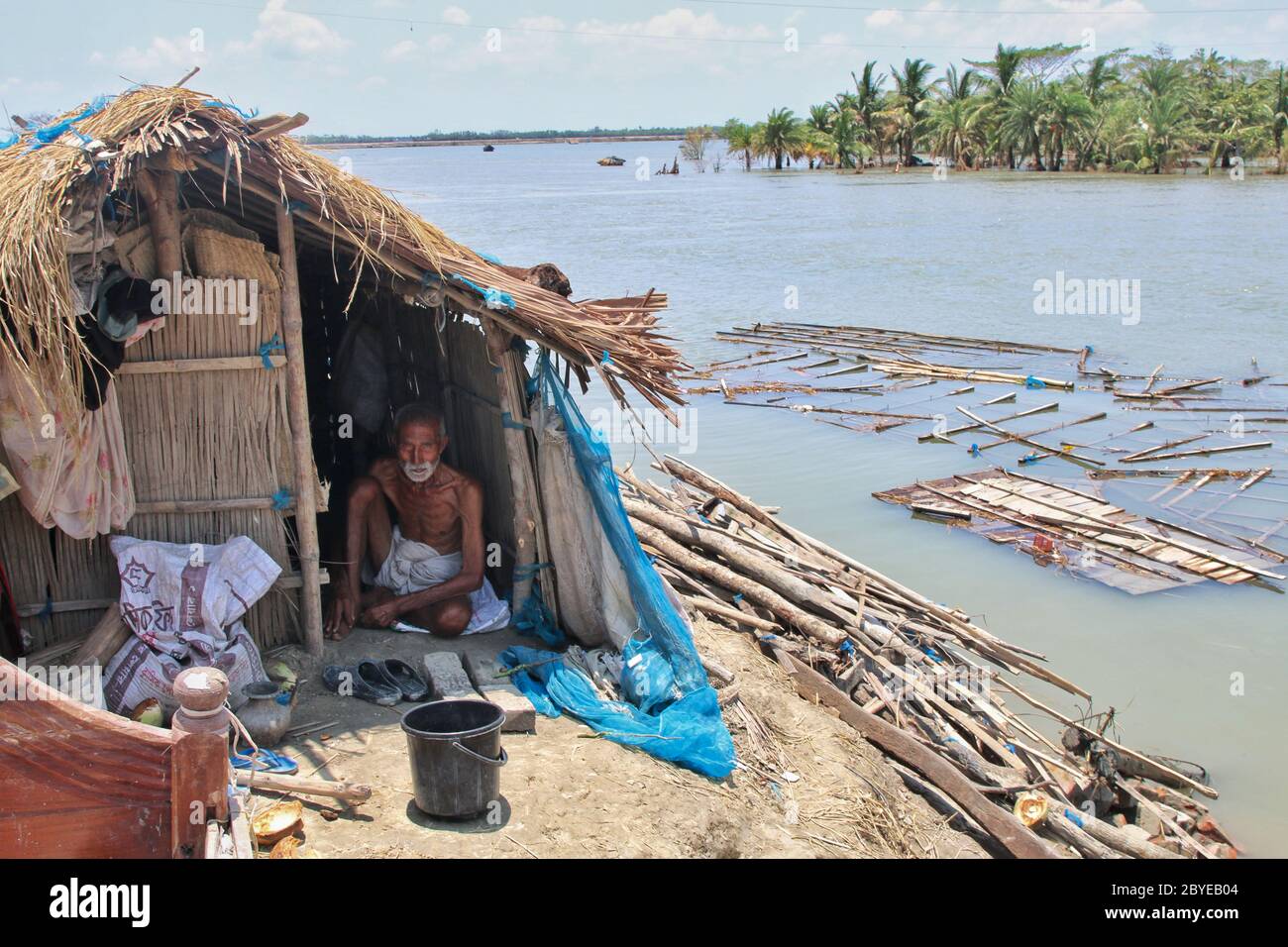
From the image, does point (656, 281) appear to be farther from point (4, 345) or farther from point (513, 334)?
point (4, 345)

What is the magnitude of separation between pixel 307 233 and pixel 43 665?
2.62m

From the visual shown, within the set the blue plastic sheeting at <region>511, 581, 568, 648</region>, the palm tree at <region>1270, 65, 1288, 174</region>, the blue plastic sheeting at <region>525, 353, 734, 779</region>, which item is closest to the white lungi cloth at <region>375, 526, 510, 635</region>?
the blue plastic sheeting at <region>511, 581, 568, 648</region>

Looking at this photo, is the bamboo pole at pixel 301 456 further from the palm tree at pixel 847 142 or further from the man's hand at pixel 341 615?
the palm tree at pixel 847 142

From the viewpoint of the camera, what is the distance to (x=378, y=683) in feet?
19.9

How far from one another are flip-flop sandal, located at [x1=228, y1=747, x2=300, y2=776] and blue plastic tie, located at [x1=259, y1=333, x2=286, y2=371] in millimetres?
1973

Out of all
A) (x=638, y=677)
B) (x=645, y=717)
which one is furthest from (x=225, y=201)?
(x=645, y=717)

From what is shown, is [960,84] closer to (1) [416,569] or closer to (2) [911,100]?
(2) [911,100]

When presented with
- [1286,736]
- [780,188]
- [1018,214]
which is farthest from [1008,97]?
[1286,736]

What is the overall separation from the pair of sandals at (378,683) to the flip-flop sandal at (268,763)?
74 cm

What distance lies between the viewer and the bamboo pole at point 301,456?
6008 millimetres

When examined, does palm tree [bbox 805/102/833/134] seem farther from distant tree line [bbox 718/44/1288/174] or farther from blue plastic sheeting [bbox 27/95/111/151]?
blue plastic sheeting [bbox 27/95/111/151]

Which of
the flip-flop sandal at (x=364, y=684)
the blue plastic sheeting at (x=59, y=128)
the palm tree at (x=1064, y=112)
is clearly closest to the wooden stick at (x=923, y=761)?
the flip-flop sandal at (x=364, y=684)

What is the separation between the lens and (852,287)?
2773cm

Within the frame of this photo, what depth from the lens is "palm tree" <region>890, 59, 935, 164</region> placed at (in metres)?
66.2
